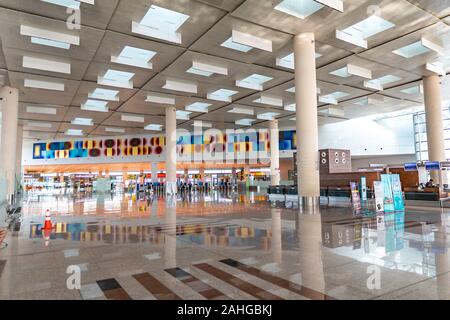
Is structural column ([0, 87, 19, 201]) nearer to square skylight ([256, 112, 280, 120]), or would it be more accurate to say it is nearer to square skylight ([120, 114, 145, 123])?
square skylight ([120, 114, 145, 123])

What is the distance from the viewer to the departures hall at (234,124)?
386 centimetres

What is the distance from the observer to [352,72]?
52.7 feet

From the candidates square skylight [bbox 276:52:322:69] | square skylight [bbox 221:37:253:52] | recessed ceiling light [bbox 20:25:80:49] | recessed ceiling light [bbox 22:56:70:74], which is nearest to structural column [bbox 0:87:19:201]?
recessed ceiling light [bbox 22:56:70:74]

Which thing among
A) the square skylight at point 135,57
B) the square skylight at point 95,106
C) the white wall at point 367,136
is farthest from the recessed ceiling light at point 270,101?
the white wall at point 367,136

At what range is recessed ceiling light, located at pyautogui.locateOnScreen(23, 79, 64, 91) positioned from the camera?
55.3 feet

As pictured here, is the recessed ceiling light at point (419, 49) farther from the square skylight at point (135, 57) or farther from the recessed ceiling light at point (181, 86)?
the square skylight at point (135, 57)

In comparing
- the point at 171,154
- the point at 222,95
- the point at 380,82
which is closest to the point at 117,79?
the point at 222,95

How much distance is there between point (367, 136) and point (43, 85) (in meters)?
31.6

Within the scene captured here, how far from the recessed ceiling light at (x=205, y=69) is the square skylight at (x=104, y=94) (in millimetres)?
6152

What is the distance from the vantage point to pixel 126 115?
83.8 feet

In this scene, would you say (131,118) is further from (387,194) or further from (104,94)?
(387,194)

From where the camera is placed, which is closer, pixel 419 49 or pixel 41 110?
pixel 419 49
